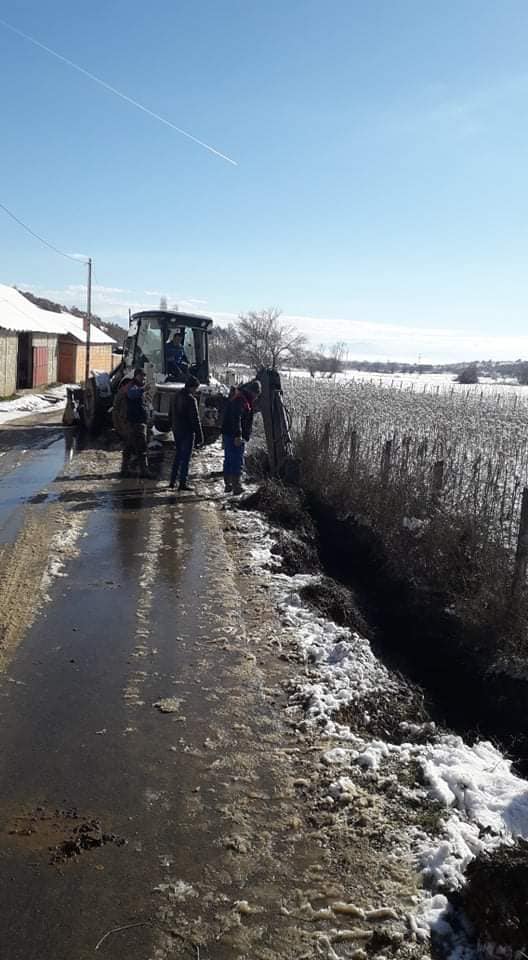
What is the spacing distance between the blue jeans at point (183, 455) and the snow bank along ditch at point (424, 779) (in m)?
5.45

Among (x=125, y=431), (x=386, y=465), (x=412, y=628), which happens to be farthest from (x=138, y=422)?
(x=412, y=628)

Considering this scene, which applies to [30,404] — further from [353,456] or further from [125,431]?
[353,456]

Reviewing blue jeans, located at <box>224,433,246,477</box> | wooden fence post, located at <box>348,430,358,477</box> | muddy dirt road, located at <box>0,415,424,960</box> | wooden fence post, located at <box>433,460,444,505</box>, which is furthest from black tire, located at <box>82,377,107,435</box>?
muddy dirt road, located at <box>0,415,424,960</box>

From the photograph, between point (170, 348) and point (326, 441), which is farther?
point (170, 348)

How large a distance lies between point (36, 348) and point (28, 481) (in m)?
23.1

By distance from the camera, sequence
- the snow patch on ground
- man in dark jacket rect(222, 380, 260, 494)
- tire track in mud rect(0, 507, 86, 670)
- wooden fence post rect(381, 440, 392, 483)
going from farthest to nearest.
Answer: man in dark jacket rect(222, 380, 260, 494), wooden fence post rect(381, 440, 392, 483), the snow patch on ground, tire track in mud rect(0, 507, 86, 670)

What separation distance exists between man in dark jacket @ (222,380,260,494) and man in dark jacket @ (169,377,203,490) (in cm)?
49

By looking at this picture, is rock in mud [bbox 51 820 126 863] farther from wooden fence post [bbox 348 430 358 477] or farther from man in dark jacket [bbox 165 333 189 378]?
man in dark jacket [bbox 165 333 189 378]

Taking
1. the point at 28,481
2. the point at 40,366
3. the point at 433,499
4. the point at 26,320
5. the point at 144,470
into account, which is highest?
the point at 26,320

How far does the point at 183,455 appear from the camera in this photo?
37.2 feet

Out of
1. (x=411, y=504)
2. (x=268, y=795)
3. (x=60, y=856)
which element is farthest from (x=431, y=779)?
(x=411, y=504)

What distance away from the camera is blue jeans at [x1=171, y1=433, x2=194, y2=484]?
11.2 meters

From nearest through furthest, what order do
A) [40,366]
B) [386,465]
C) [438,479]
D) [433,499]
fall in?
[433,499]
[438,479]
[386,465]
[40,366]

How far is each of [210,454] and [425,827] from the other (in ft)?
41.5
